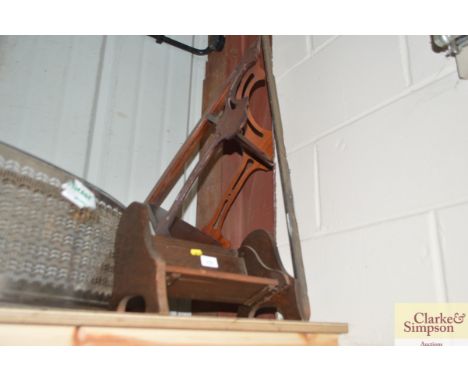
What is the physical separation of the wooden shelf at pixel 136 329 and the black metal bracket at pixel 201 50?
1.20m

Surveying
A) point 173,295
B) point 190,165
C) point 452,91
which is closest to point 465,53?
point 452,91

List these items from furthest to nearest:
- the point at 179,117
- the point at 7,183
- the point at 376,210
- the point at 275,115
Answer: the point at 179,117 < the point at 275,115 < the point at 376,210 < the point at 7,183

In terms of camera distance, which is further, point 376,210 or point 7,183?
point 376,210

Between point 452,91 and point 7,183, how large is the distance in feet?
2.56

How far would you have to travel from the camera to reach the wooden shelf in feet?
1.52

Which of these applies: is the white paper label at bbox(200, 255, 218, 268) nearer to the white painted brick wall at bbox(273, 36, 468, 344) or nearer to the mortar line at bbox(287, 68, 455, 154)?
the white painted brick wall at bbox(273, 36, 468, 344)

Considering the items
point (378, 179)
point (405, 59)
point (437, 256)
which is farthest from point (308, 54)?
point (437, 256)

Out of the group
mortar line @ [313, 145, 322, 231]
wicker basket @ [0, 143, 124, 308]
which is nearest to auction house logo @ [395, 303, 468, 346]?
mortar line @ [313, 145, 322, 231]

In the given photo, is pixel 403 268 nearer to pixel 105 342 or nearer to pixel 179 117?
pixel 105 342

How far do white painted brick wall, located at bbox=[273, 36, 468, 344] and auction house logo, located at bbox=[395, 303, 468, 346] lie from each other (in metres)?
0.02

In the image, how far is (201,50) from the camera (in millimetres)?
1622

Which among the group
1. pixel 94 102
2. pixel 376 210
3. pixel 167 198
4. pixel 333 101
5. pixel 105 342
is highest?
pixel 94 102

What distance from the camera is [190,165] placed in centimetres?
148

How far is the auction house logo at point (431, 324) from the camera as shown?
0.71 meters
